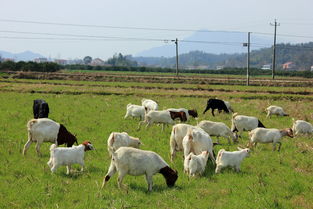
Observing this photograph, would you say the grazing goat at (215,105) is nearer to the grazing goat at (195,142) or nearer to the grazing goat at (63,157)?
the grazing goat at (195,142)

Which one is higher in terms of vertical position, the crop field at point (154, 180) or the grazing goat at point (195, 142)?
the grazing goat at point (195, 142)

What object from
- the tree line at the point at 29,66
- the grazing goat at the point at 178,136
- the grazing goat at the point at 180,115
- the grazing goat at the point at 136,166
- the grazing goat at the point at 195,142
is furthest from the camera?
the tree line at the point at 29,66

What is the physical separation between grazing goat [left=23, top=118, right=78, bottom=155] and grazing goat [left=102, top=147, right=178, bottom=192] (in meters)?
4.72

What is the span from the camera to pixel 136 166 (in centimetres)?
1034

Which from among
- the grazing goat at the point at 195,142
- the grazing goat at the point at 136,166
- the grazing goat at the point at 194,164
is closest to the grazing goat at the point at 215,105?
the grazing goat at the point at 195,142

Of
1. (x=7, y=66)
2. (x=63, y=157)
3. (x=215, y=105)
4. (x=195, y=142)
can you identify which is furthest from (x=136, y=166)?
(x=7, y=66)

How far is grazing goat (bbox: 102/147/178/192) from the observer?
1024 centimetres

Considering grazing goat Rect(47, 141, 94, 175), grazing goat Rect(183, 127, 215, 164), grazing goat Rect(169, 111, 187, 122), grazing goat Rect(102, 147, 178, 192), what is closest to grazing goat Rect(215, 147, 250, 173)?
grazing goat Rect(183, 127, 215, 164)

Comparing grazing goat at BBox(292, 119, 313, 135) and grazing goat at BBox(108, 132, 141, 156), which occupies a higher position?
grazing goat at BBox(108, 132, 141, 156)

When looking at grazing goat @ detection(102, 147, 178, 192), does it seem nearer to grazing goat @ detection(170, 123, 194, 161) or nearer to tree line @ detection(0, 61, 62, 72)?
grazing goat @ detection(170, 123, 194, 161)

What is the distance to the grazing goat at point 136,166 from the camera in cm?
1024

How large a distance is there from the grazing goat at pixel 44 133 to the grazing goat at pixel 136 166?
4.72m

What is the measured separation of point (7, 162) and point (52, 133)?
84.9 inches

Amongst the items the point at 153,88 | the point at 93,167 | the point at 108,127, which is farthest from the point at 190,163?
the point at 153,88
